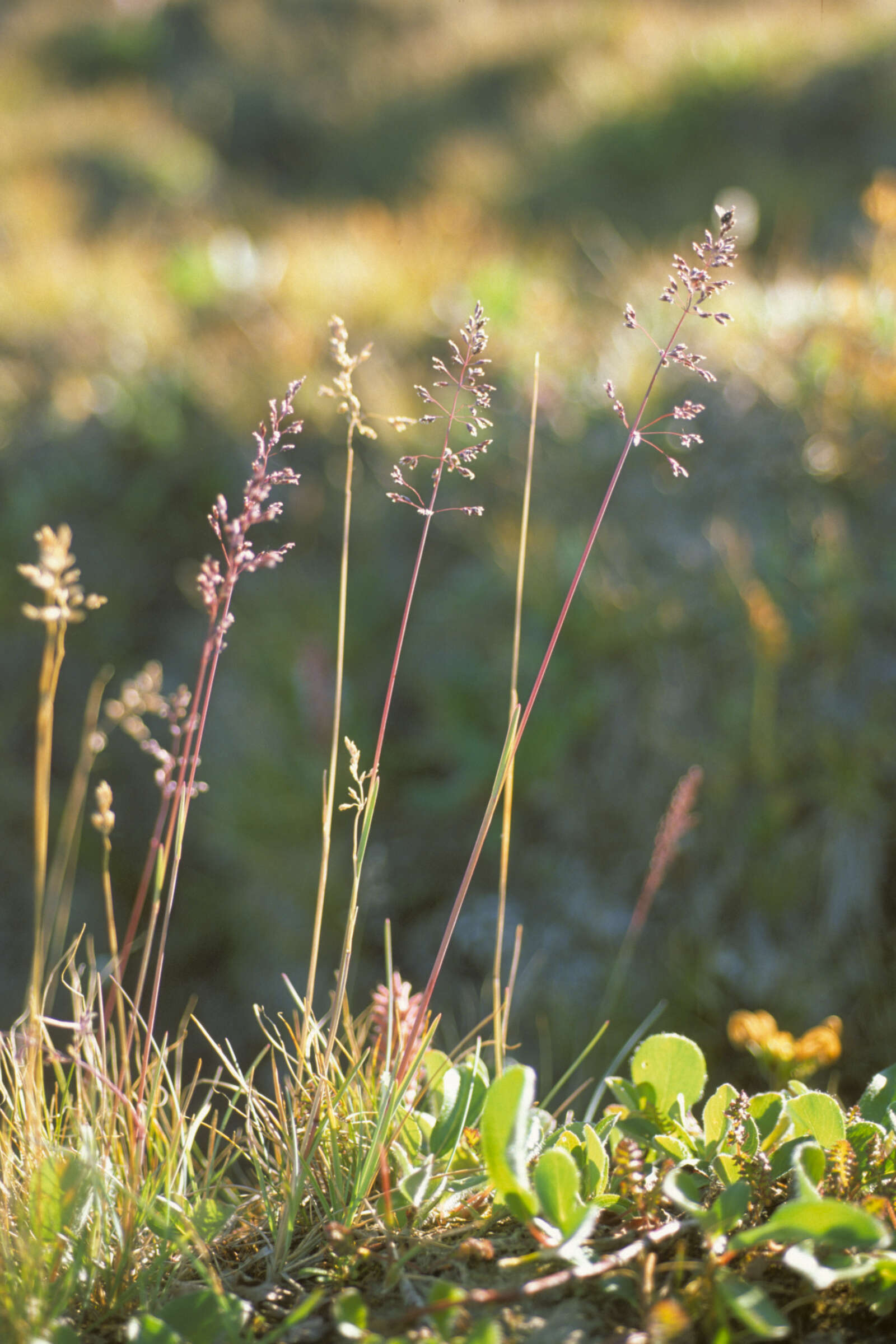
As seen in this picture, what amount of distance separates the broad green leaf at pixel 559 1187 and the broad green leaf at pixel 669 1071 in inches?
9.9

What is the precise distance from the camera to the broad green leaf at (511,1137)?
951 millimetres

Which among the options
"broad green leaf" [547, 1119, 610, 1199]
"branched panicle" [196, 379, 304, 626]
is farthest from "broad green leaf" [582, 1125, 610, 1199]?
"branched panicle" [196, 379, 304, 626]

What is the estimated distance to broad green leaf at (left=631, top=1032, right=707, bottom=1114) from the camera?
1167 millimetres

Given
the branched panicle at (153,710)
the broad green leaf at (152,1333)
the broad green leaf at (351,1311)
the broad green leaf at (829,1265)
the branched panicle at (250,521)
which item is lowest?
the broad green leaf at (152,1333)

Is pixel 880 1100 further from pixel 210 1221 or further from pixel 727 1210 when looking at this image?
pixel 210 1221

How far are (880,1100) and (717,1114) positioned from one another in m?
0.20

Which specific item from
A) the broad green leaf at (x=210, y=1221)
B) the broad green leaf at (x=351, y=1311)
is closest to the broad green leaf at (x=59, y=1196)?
the broad green leaf at (x=210, y=1221)

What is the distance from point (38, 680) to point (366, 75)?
10804mm

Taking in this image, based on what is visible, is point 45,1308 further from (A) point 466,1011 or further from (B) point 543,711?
(B) point 543,711

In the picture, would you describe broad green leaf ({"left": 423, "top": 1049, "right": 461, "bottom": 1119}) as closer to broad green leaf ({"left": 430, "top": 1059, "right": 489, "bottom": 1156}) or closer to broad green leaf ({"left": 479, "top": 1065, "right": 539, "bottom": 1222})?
broad green leaf ({"left": 430, "top": 1059, "right": 489, "bottom": 1156})

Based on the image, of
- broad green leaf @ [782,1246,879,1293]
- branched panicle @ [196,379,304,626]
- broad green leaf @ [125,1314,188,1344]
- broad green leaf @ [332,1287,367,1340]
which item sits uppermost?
branched panicle @ [196,379,304,626]

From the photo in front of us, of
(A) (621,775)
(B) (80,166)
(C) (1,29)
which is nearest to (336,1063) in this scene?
(A) (621,775)

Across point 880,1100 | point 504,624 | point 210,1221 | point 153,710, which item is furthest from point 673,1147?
point 504,624

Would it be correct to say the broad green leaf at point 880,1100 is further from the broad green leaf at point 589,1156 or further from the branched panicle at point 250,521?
the branched panicle at point 250,521
